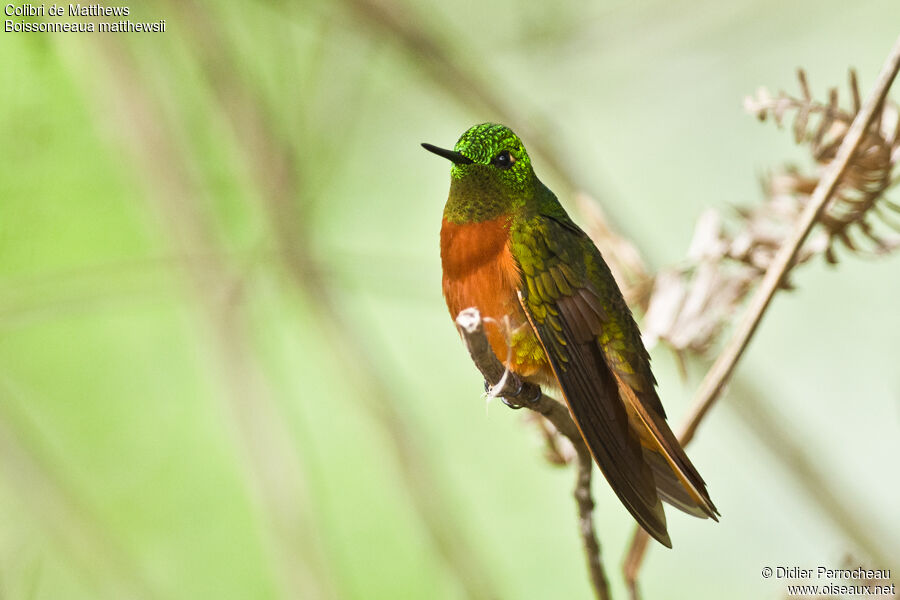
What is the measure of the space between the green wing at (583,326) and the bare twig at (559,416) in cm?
5

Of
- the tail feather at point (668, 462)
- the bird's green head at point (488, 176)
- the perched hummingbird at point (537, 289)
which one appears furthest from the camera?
the bird's green head at point (488, 176)

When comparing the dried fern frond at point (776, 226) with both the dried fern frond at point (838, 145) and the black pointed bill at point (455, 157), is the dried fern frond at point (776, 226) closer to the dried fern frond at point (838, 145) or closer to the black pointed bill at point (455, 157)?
the dried fern frond at point (838, 145)

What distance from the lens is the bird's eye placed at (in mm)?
2010

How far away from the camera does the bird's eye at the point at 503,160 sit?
201 cm

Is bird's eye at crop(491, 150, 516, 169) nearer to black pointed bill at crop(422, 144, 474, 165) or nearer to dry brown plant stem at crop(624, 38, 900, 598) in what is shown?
black pointed bill at crop(422, 144, 474, 165)

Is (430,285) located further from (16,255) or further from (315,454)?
(315,454)

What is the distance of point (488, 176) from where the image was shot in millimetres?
2039

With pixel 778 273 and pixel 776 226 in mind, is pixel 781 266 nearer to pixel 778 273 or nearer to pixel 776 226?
pixel 778 273

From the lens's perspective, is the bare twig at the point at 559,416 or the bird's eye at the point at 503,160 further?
the bird's eye at the point at 503,160

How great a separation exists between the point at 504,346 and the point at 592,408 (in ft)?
1.25

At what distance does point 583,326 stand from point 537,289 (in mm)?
139

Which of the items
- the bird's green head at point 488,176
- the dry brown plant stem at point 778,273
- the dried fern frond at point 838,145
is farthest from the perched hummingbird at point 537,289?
the dried fern frond at point 838,145

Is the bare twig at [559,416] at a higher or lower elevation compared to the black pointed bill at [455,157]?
lower

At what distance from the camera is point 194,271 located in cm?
310
